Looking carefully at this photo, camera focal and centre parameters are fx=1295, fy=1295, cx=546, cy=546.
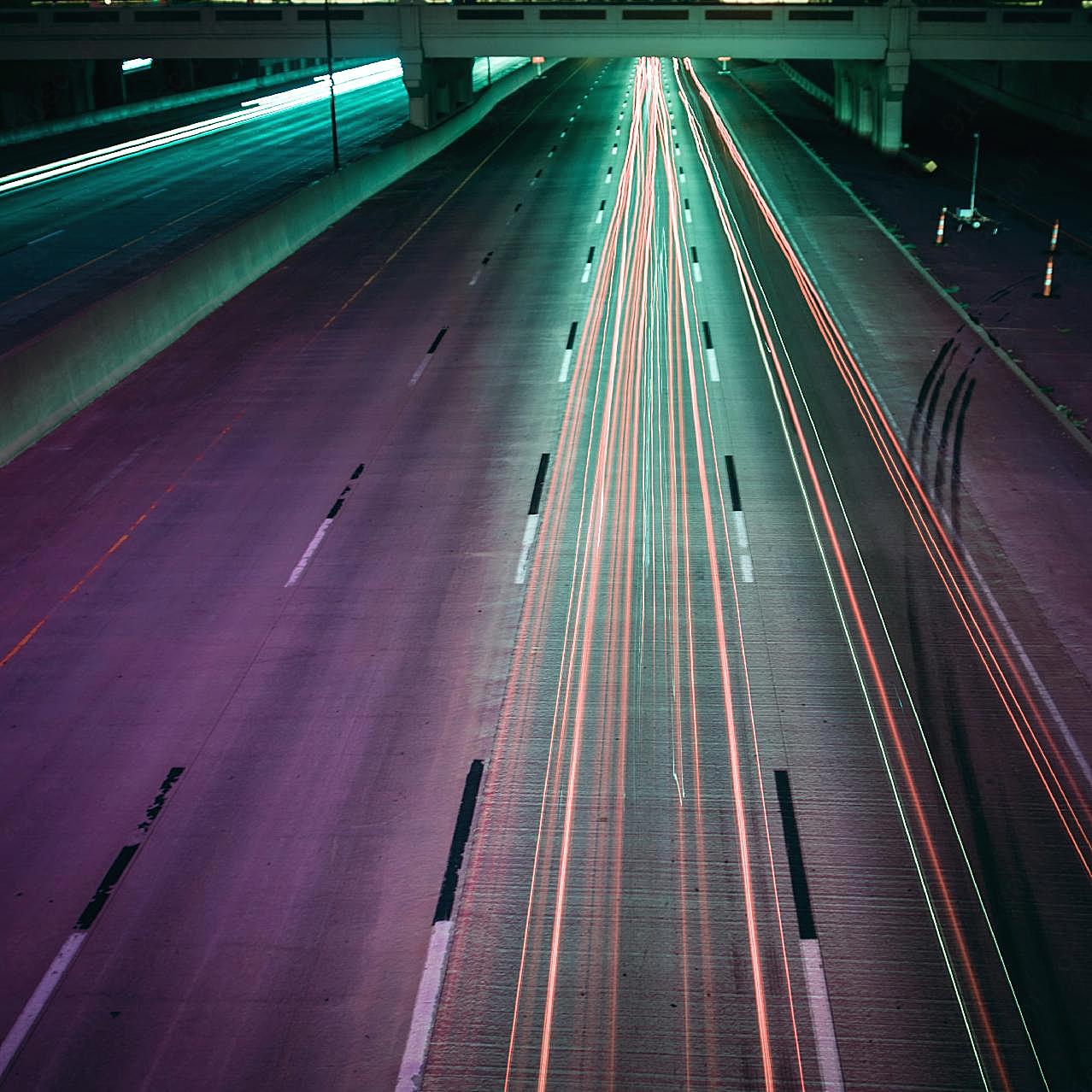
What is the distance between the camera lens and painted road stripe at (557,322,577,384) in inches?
907

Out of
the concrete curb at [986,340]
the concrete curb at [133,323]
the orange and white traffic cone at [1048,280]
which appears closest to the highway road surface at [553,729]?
→ the concrete curb at [986,340]

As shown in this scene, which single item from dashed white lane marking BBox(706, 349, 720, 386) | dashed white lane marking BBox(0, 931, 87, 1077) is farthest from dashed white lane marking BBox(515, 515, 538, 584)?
dashed white lane marking BBox(0, 931, 87, 1077)

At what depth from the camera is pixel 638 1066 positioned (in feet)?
27.7

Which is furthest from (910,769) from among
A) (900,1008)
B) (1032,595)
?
(1032,595)

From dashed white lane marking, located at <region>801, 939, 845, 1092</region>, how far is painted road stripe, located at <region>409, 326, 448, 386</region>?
1542 centimetres

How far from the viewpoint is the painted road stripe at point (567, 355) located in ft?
75.6

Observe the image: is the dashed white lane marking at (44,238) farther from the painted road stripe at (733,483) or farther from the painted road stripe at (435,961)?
the painted road stripe at (435,961)

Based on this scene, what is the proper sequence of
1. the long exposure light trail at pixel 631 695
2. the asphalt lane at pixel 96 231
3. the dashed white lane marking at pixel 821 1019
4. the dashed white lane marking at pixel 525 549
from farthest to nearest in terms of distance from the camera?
the asphalt lane at pixel 96 231 → the dashed white lane marking at pixel 525 549 → the long exposure light trail at pixel 631 695 → the dashed white lane marking at pixel 821 1019

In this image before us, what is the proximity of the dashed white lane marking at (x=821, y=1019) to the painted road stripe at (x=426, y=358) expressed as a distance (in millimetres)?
15422

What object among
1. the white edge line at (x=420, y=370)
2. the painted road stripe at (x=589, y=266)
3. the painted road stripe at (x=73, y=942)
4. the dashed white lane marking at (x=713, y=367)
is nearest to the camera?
the painted road stripe at (x=73, y=942)

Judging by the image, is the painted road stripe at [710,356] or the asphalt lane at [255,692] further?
the painted road stripe at [710,356]

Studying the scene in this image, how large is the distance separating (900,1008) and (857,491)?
9832mm

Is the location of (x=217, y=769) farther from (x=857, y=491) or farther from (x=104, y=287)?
(x=104, y=287)

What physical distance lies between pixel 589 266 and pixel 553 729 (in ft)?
68.7
